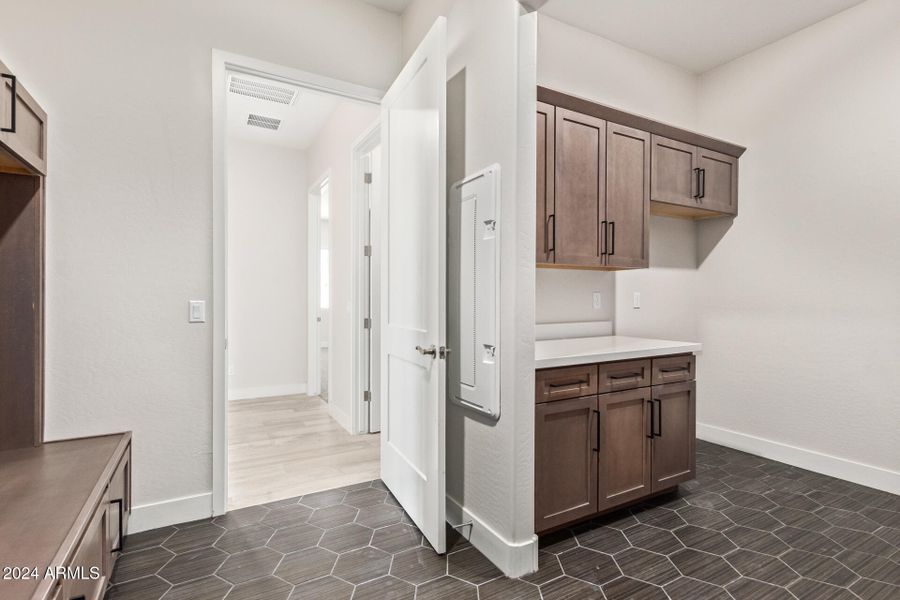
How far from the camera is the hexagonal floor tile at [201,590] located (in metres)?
1.76

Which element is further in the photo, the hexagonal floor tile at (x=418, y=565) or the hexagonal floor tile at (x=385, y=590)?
the hexagonal floor tile at (x=418, y=565)

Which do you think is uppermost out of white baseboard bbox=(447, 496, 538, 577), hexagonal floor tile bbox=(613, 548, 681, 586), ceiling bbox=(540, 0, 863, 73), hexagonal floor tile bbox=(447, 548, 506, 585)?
ceiling bbox=(540, 0, 863, 73)

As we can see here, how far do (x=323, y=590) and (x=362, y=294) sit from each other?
7.85 feet

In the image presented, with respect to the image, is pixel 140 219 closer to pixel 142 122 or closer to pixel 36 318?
pixel 142 122

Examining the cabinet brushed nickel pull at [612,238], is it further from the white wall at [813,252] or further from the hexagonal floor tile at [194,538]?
the hexagonal floor tile at [194,538]

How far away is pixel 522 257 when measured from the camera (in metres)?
1.91

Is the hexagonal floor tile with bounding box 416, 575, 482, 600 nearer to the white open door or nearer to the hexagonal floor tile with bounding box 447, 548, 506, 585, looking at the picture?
the hexagonal floor tile with bounding box 447, 548, 506, 585

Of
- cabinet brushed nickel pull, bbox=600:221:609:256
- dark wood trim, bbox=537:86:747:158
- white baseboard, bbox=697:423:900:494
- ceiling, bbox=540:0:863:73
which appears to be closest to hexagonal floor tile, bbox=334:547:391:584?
cabinet brushed nickel pull, bbox=600:221:609:256

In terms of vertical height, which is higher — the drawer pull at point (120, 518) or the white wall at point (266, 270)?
the white wall at point (266, 270)

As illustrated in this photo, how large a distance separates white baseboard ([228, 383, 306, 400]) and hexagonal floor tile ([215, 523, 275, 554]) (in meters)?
3.22

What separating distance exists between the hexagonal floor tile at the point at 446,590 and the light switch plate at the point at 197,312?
66.5 inches

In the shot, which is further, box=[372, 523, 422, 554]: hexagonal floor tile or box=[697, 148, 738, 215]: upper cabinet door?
box=[697, 148, 738, 215]: upper cabinet door

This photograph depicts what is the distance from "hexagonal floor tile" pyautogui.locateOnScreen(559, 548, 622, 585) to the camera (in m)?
1.89

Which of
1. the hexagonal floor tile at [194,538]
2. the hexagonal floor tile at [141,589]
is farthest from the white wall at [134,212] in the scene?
the hexagonal floor tile at [141,589]
